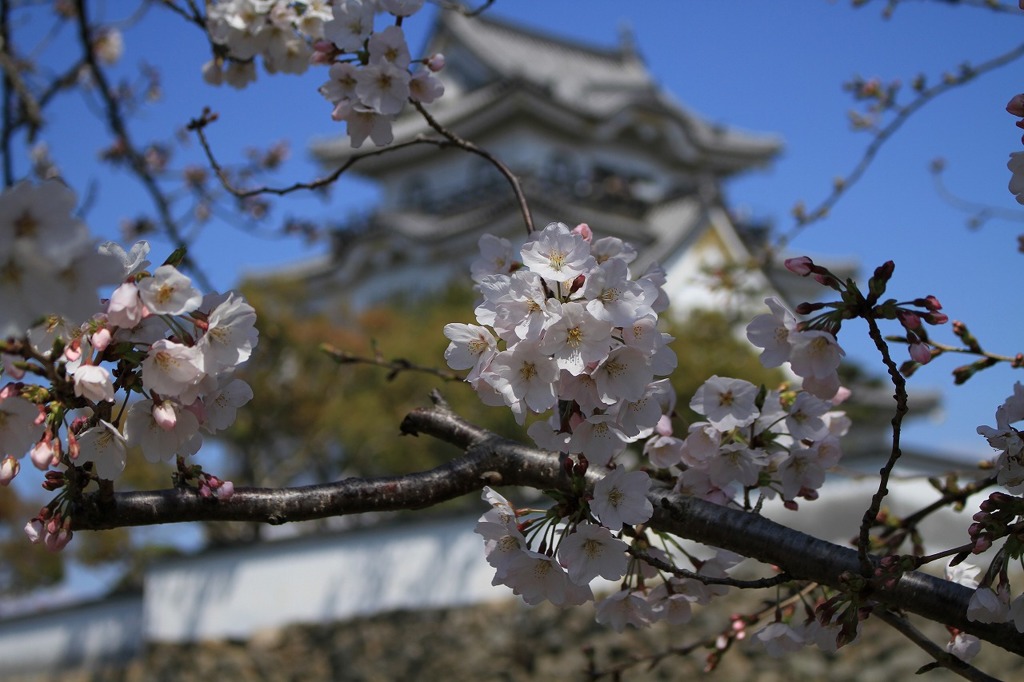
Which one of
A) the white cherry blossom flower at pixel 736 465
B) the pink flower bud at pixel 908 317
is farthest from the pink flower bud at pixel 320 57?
the pink flower bud at pixel 908 317

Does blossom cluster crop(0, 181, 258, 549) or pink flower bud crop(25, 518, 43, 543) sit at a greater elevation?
blossom cluster crop(0, 181, 258, 549)

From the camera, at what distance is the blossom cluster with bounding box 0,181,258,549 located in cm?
111

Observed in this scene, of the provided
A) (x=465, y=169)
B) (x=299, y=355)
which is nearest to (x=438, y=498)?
(x=299, y=355)

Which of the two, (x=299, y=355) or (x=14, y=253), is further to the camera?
(x=299, y=355)

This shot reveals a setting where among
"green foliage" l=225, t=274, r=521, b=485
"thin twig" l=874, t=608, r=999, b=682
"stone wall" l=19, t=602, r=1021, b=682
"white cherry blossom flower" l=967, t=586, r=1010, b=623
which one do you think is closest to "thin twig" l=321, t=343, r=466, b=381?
"thin twig" l=874, t=608, r=999, b=682

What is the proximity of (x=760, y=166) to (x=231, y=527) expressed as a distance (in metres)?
16.4

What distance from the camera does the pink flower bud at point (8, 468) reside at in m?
1.16

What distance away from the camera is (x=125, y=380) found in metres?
1.18

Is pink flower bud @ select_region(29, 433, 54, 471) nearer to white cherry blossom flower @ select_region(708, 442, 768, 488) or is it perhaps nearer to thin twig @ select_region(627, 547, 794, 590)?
thin twig @ select_region(627, 547, 794, 590)

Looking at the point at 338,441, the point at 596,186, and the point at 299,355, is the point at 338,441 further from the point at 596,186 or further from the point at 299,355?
the point at 596,186

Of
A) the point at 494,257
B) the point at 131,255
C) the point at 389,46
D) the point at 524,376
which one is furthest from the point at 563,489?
the point at 389,46

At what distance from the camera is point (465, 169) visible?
794 inches

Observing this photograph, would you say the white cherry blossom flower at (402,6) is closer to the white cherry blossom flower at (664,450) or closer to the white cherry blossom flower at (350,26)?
the white cherry blossom flower at (350,26)

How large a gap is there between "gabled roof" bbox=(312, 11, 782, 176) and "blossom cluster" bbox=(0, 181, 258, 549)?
17525 millimetres
